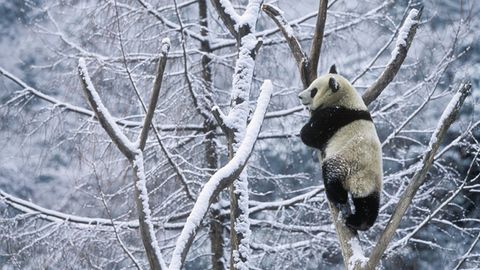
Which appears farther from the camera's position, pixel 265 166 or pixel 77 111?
pixel 265 166

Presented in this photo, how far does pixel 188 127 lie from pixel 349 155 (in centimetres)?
332

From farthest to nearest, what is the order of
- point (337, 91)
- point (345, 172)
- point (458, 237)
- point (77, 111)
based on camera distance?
point (458, 237)
point (77, 111)
point (337, 91)
point (345, 172)

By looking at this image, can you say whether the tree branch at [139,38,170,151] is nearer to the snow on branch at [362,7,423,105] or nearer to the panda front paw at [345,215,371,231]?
the panda front paw at [345,215,371,231]

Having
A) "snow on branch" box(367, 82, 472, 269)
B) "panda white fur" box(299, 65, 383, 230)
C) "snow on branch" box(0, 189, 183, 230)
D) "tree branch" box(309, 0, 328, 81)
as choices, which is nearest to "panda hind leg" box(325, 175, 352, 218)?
"panda white fur" box(299, 65, 383, 230)

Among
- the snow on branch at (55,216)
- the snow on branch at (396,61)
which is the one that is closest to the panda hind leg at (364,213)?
the snow on branch at (396,61)

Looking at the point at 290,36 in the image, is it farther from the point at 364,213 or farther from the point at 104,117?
the point at 104,117

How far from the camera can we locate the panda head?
3033 millimetres

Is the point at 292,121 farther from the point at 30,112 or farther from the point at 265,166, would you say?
the point at 30,112

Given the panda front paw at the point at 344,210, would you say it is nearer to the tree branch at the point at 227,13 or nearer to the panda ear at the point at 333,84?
the panda ear at the point at 333,84

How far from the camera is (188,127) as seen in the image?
600cm

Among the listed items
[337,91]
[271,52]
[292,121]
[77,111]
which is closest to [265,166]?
[292,121]

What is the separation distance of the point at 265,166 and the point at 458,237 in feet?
7.50

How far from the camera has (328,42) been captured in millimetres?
6250

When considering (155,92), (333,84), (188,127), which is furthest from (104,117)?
(188,127)
